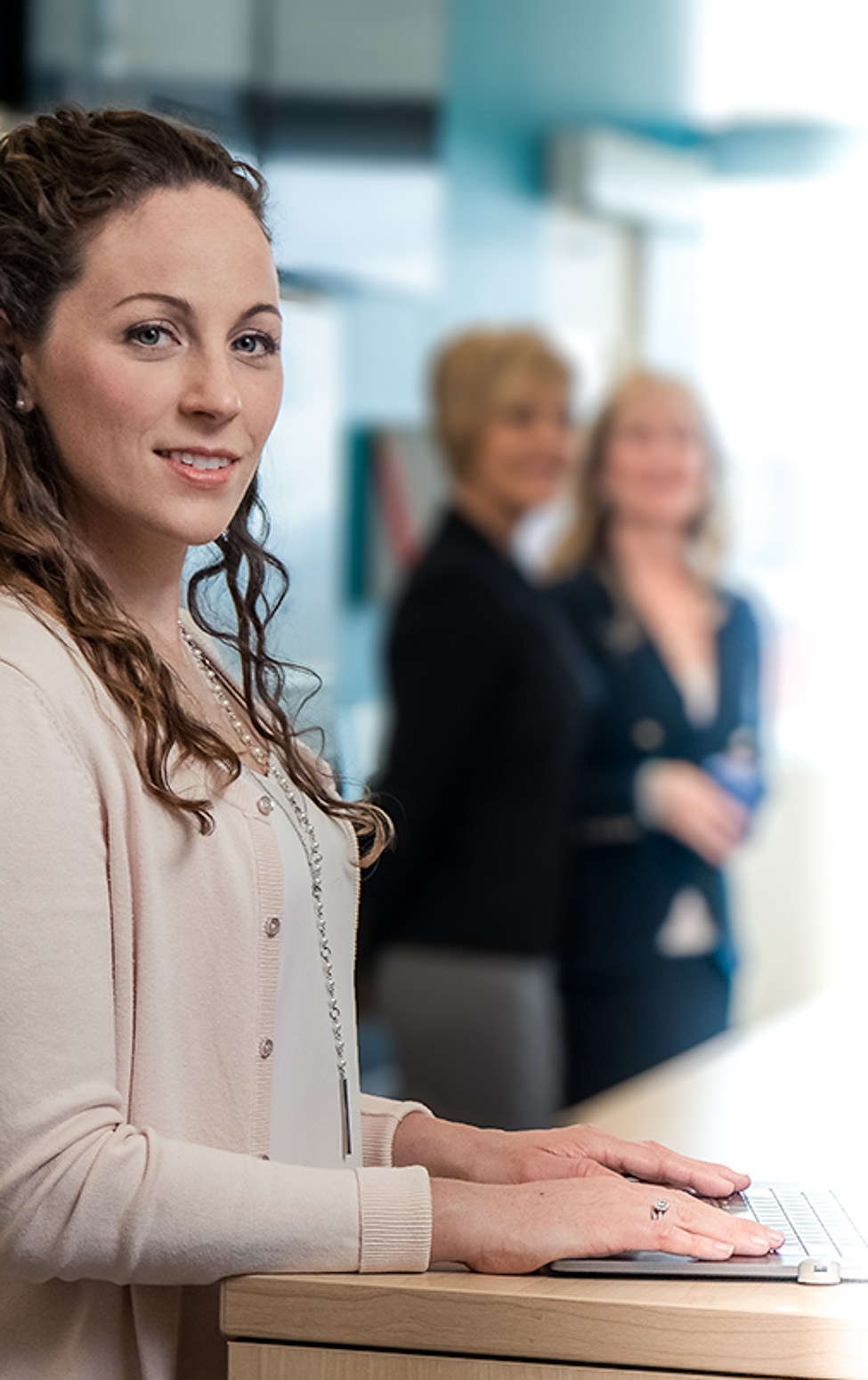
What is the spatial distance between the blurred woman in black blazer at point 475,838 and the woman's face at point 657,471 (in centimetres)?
46

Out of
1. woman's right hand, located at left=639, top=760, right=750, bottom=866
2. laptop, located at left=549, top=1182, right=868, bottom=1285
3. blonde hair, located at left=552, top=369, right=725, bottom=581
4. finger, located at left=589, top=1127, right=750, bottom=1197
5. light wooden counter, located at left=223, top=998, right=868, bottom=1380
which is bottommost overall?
light wooden counter, located at left=223, top=998, right=868, bottom=1380

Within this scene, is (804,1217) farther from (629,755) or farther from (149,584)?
(629,755)

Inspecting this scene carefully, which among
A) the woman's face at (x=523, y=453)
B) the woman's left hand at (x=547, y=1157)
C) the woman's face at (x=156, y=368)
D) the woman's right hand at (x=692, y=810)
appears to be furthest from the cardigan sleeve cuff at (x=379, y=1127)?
the woman's face at (x=523, y=453)

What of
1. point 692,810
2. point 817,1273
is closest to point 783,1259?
point 817,1273

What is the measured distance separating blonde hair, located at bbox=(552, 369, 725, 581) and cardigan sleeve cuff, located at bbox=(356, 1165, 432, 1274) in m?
2.66

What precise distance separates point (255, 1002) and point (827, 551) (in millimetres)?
4031

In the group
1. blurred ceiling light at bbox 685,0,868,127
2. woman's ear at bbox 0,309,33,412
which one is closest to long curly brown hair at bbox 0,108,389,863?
woman's ear at bbox 0,309,33,412

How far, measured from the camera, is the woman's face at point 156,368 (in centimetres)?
108

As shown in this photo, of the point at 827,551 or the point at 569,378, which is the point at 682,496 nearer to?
the point at 569,378

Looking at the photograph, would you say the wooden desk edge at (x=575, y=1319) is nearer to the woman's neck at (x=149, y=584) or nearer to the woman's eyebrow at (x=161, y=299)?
the woman's neck at (x=149, y=584)

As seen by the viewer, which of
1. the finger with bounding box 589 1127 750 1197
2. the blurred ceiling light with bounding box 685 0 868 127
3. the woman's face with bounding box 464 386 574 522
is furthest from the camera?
the blurred ceiling light with bounding box 685 0 868 127

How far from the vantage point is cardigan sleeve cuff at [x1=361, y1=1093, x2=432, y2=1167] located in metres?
1.24

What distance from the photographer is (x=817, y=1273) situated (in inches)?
40.8

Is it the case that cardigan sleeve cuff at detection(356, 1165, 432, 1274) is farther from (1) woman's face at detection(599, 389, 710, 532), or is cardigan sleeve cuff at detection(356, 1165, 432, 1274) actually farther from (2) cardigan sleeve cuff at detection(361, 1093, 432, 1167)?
(1) woman's face at detection(599, 389, 710, 532)
